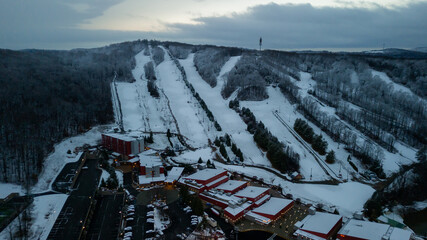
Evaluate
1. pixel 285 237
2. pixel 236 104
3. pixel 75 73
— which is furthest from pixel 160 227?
pixel 75 73

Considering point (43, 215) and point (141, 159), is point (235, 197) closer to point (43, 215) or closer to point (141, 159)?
point (141, 159)

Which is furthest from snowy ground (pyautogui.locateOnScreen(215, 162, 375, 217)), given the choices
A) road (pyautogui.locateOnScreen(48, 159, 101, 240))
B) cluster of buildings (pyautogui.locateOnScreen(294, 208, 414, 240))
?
road (pyautogui.locateOnScreen(48, 159, 101, 240))

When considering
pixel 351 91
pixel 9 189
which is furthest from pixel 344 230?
pixel 351 91

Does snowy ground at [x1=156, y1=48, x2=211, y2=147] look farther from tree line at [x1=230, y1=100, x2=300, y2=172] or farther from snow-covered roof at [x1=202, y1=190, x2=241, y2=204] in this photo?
snow-covered roof at [x1=202, y1=190, x2=241, y2=204]

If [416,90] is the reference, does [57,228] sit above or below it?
below

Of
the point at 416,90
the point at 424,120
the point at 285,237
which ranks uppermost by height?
the point at 416,90

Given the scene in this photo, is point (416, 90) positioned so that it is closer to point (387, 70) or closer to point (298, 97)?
point (387, 70)
